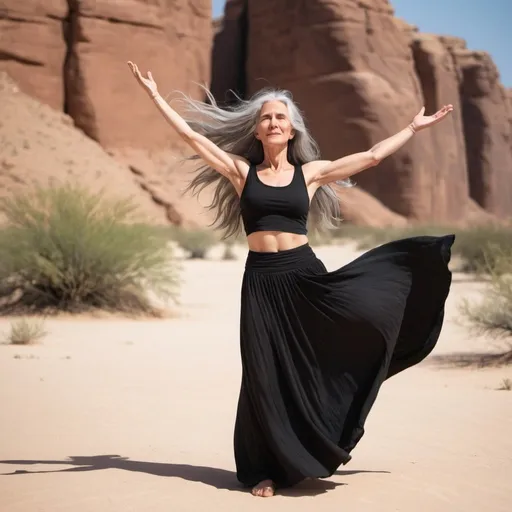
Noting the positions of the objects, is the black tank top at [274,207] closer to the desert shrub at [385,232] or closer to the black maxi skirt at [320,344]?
the black maxi skirt at [320,344]

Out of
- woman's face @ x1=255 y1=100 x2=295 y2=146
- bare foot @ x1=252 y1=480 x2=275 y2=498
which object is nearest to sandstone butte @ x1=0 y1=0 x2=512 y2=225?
woman's face @ x1=255 y1=100 x2=295 y2=146

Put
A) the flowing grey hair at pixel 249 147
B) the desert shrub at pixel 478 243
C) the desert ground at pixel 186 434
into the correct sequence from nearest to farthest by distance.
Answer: the desert ground at pixel 186 434, the flowing grey hair at pixel 249 147, the desert shrub at pixel 478 243

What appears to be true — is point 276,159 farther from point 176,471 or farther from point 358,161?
point 176,471

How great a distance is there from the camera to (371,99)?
43.1 meters

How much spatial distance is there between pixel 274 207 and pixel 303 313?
0.56 meters

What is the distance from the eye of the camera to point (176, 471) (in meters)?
5.62

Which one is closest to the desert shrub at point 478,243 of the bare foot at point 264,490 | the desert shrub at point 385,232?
the desert shrub at point 385,232

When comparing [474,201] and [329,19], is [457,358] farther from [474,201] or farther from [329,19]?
[474,201]

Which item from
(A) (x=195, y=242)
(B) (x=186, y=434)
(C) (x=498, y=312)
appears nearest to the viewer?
(B) (x=186, y=434)

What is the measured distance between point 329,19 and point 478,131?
1676cm

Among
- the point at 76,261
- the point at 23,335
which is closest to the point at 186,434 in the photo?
Result: the point at 23,335

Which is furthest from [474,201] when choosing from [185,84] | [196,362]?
[196,362]

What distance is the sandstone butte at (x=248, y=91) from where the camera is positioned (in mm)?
34250

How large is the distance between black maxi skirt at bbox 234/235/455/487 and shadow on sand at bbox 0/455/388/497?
0.37ft
